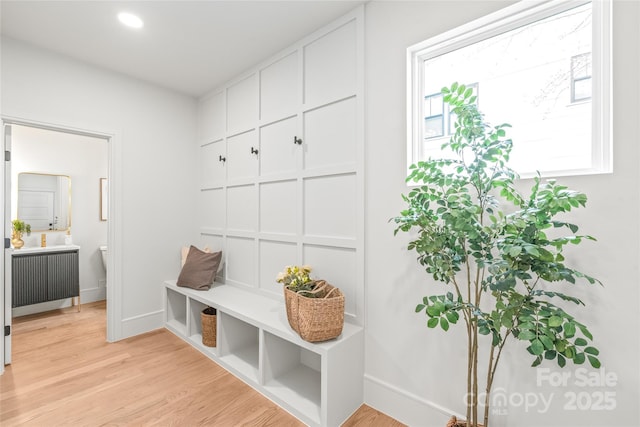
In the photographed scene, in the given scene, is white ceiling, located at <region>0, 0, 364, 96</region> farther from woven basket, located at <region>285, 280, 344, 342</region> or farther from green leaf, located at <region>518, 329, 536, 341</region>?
green leaf, located at <region>518, 329, 536, 341</region>

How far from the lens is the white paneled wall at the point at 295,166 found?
6.64ft

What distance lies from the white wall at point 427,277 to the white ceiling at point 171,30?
59 centimetres

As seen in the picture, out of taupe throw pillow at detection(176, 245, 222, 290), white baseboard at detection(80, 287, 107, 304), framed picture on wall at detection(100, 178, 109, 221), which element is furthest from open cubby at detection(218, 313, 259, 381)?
framed picture on wall at detection(100, 178, 109, 221)

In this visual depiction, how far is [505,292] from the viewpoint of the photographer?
1201 millimetres

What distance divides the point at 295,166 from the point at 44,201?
11.5ft

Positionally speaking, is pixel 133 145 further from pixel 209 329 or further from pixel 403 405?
pixel 403 405

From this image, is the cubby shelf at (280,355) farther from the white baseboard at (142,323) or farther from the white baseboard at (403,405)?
the white baseboard at (142,323)

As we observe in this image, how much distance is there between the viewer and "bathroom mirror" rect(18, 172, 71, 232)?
3.64 m

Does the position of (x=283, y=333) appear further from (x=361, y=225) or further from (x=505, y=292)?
(x=505, y=292)

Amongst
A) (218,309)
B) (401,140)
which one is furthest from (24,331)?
(401,140)

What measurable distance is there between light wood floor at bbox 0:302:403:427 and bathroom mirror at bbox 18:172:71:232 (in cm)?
141

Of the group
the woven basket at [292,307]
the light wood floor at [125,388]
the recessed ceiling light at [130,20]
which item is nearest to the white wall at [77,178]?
the light wood floor at [125,388]

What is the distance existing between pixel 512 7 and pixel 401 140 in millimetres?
776

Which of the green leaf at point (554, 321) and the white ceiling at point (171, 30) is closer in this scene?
the green leaf at point (554, 321)
